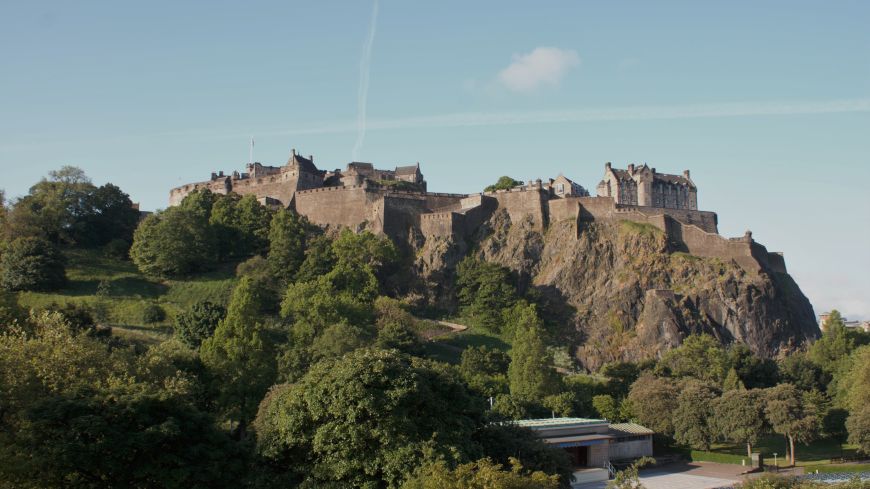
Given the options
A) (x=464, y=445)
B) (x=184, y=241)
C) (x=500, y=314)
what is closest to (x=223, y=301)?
(x=184, y=241)

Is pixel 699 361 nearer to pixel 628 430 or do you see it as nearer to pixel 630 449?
pixel 628 430

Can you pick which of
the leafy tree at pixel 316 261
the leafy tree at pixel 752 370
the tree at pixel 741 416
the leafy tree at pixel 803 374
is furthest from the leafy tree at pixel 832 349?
the leafy tree at pixel 316 261

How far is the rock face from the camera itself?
3014 inches

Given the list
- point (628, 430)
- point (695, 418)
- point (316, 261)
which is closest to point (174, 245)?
Result: point (316, 261)

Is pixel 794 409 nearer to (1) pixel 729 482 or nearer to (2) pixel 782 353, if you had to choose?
(1) pixel 729 482

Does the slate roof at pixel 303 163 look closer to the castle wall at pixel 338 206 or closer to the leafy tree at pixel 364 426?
the castle wall at pixel 338 206

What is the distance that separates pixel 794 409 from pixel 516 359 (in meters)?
18.7

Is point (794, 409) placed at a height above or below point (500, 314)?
below

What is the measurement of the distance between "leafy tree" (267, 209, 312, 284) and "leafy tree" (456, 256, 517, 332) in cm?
1303

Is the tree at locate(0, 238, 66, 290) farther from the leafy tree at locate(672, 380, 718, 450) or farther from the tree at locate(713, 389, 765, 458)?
the tree at locate(713, 389, 765, 458)

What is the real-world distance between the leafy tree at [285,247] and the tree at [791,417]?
125 ft

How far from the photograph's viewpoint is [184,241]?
79.1m

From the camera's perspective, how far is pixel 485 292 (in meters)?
77.5

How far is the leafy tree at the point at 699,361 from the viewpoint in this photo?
66.1 metres
